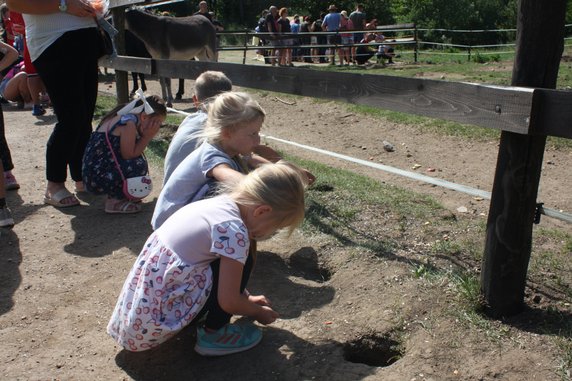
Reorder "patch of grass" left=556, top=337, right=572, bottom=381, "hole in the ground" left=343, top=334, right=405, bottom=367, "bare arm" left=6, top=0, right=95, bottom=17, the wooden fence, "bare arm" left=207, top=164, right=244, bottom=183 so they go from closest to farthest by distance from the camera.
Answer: "patch of grass" left=556, top=337, right=572, bottom=381, the wooden fence, "hole in the ground" left=343, top=334, right=405, bottom=367, "bare arm" left=207, top=164, right=244, bottom=183, "bare arm" left=6, top=0, right=95, bottom=17

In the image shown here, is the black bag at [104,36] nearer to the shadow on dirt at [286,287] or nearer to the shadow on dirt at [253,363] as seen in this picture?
the shadow on dirt at [286,287]

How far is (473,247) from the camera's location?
12.3 ft

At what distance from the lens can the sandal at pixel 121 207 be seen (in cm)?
490

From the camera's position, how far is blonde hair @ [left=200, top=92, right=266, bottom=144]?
3.25 meters

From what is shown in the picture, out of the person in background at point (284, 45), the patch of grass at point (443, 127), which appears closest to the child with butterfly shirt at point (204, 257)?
the patch of grass at point (443, 127)

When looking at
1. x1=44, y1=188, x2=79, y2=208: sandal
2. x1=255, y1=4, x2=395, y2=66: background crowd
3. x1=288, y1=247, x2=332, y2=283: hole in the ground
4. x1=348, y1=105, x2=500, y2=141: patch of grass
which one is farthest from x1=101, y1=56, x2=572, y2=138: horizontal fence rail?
x1=255, y1=4, x2=395, y2=66: background crowd

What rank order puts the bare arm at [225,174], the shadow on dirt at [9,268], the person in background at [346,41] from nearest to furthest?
the bare arm at [225,174]
the shadow on dirt at [9,268]
the person in background at [346,41]

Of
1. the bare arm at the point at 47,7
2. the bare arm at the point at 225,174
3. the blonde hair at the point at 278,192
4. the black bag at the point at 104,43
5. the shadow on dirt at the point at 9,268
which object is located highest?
the bare arm at the point at 47,7

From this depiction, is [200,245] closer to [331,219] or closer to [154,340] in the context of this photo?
[154,340]

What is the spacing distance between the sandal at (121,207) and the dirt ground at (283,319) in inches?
2.7

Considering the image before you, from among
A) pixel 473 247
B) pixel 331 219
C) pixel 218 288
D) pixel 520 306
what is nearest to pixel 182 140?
pixel 331 219

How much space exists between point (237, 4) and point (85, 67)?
1622 inches

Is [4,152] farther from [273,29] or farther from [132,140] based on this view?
[273,29]

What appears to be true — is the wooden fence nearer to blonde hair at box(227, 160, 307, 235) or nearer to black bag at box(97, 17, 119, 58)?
blonde hair at box(227, 160, 307, 235)
